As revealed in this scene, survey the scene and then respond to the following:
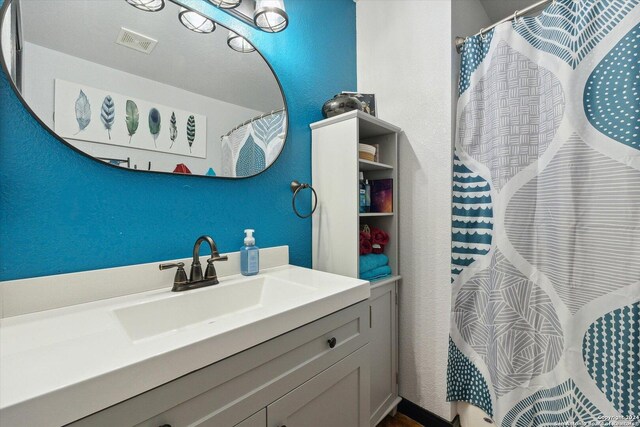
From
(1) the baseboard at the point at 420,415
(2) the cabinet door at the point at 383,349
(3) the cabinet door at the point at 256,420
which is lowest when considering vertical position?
(1) the baseboard at the point at 420,415

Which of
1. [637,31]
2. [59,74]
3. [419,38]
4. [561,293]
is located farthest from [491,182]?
[59,74]

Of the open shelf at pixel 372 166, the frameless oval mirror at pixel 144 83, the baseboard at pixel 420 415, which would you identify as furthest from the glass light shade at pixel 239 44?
the baseboard at pixel 420 415

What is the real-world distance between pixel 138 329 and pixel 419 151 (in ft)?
4.70

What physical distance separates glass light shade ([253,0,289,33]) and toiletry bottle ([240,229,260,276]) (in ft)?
3.02

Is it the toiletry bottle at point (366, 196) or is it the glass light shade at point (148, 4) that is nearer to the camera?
the glass light shade at point (148, 4)

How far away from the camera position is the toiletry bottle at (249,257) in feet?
3.47

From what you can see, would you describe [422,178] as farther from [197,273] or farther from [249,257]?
[197,273]

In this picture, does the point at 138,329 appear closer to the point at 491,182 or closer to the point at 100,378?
the point at 100,378

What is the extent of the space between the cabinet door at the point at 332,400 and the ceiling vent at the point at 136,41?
1190mm

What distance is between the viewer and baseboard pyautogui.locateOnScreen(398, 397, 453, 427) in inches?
51.5

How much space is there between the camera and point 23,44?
0.72m

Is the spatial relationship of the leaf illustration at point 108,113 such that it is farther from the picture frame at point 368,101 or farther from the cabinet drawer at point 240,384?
the picture frame at point 368,101

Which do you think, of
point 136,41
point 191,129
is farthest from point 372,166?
point 136,41

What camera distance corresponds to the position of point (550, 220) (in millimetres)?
1016
